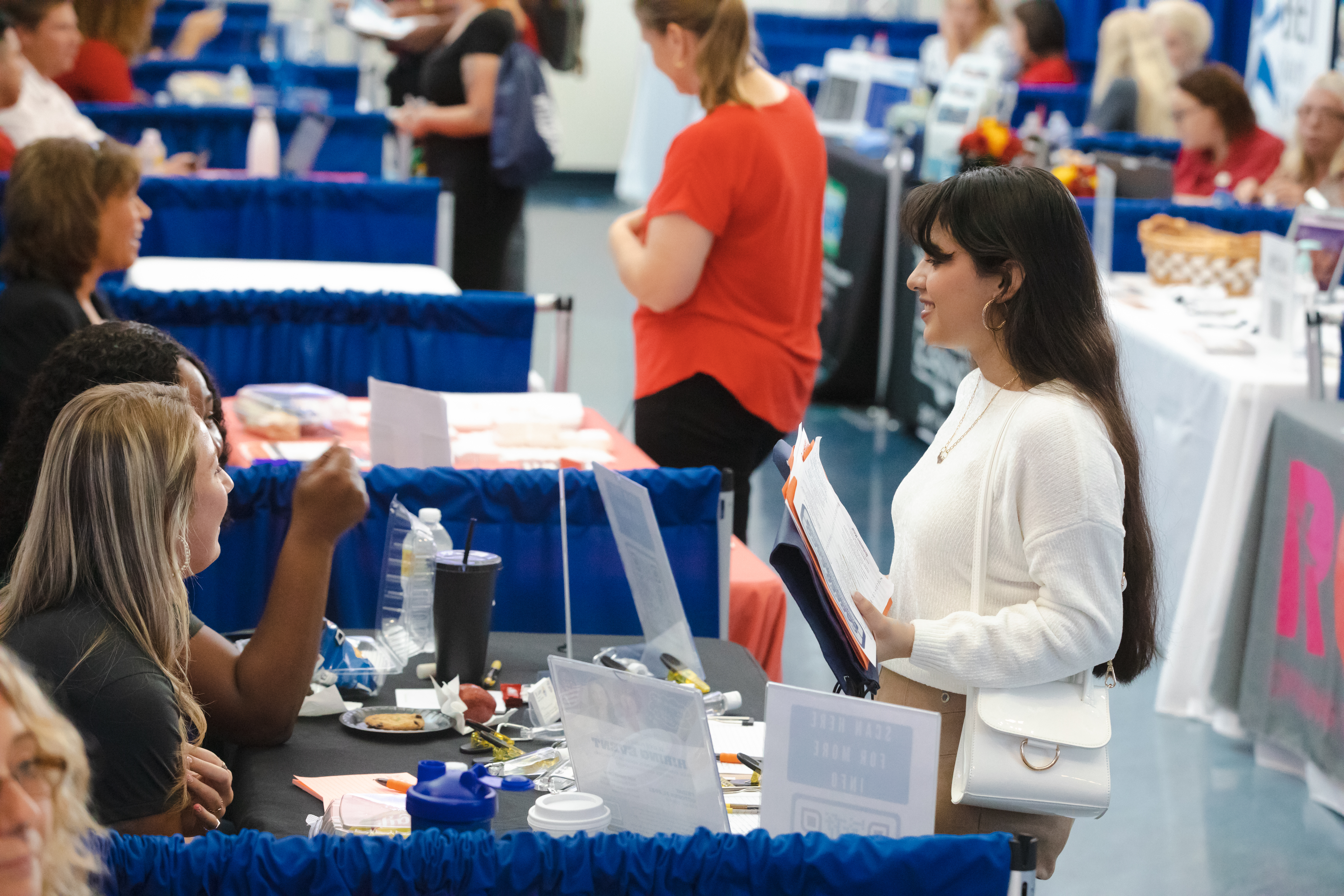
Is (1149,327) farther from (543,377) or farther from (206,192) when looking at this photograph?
(206,192)

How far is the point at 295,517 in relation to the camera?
6.13 ft

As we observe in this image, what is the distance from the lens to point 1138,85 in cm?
773

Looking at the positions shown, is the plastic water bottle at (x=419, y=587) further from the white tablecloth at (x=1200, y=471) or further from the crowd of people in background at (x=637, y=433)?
the white tablecloth at (x=1200, y=471)

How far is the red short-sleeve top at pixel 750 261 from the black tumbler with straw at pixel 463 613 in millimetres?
1031

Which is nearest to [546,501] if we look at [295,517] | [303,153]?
[295,517]

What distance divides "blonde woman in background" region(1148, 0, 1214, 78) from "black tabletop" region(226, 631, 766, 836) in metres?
5.54

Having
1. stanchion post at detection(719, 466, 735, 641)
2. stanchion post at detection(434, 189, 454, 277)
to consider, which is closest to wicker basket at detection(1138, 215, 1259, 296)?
stanchion post at detection(434, 189, 454, 277)

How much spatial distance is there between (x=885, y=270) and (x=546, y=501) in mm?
3690

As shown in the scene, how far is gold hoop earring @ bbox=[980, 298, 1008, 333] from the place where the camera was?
1616mm

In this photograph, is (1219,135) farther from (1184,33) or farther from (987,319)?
(987,319)

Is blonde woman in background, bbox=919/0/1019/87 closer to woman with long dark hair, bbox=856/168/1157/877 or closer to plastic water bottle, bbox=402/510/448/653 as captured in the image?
plastic water bottle, bbox=402/510/448/653

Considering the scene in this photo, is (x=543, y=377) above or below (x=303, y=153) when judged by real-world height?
below

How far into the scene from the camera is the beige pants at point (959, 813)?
165cm

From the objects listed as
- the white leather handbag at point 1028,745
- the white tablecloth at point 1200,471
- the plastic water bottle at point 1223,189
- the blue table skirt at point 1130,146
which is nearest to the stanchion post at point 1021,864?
the white leather handbag at point 1028,745
